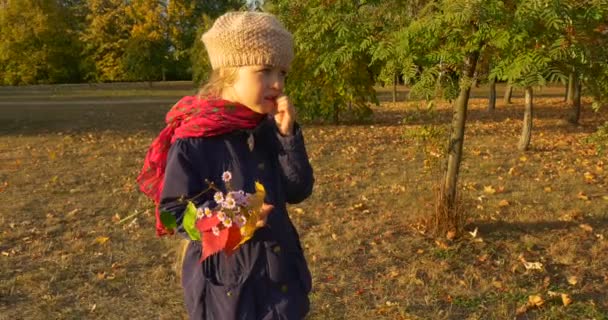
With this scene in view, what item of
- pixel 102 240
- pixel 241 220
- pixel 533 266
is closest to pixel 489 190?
pixel 533 266

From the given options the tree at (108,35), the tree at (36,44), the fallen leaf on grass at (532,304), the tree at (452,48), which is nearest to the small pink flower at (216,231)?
the tree at (452,48)

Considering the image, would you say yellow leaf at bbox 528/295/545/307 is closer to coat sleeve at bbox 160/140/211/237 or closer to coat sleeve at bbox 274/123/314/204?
coat sleeve at bbox 274/123/314/204

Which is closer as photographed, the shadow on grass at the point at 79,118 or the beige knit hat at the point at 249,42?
the beige knit hat at the point at 249,42

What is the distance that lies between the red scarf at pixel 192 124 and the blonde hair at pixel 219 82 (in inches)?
1.8

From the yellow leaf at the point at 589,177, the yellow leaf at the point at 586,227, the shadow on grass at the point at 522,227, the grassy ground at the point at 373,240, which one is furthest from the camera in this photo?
the yellow leaf at the point at 589,177

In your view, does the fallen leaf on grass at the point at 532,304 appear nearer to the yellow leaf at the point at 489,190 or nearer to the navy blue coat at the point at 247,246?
Result: the navy blue coat at the point at 247,246

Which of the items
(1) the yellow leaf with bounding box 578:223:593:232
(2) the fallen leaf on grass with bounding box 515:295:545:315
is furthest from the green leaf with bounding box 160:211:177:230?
(1) the yellow leaf with bounding box 578:223:593:232

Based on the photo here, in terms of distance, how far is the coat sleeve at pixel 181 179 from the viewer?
1.93 m

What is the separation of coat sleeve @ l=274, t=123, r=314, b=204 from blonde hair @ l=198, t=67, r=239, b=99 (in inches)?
9.7

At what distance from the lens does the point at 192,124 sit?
6.51 feet

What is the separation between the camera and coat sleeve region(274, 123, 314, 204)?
2016 mm

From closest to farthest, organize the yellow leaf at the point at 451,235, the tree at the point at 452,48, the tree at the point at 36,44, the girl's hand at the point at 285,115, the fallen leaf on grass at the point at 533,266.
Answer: the girl's hand at the point at 285,115 < the tree at the point at 452,48 < the fallen leaf on grass at the point at 533,266 < the yellow leaf at the point at 451,235 < the tree at the point at 36,44

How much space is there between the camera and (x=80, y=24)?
41.3m

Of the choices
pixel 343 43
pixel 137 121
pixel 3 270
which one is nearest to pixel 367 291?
pixel 343 43
